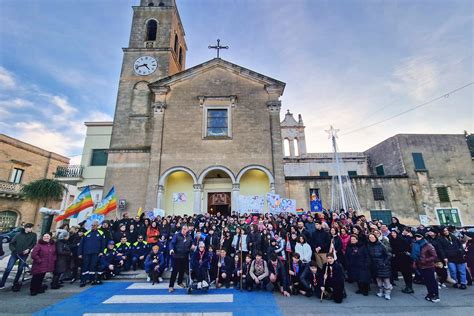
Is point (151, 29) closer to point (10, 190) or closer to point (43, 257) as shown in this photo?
point (43, 257)

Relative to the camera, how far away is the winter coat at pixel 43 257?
6805mm

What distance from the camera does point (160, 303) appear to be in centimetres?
612

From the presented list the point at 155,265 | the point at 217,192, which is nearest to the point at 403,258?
the point at 155,265

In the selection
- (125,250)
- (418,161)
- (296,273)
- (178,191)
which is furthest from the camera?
(418,161)

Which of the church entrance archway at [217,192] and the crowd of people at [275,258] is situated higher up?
the church entrance archway at [217,192]

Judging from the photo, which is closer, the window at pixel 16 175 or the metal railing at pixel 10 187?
the metal railing at pixel 10 187

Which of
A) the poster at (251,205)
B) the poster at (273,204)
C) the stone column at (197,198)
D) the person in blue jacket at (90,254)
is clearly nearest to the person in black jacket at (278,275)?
the poster at (273,204)

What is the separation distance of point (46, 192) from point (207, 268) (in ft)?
86.1

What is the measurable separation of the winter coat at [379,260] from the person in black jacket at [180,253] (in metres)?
5.63

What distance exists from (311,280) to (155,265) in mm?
5279

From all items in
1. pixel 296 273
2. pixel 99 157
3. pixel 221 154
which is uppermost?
pixel 99 157

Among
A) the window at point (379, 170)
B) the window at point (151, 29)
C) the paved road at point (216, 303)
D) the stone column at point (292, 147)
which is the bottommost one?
the paved road at point (216, 303)

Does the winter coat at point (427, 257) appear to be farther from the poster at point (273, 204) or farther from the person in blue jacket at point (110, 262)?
the person in blue jacket at point (110, 262)

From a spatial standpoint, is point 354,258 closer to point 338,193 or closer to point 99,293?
point 99,293
